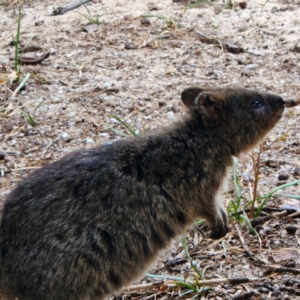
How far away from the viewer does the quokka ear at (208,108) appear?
4715mm

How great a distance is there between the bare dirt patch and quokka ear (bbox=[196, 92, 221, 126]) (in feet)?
3.09

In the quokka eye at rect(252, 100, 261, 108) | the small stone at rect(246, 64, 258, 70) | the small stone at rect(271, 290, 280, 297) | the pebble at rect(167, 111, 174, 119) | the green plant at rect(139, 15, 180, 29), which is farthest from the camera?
the green plant at rect(139, 15, 180, 29)

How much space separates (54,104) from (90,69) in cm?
80

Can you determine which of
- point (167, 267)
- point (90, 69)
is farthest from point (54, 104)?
point (167, 267)

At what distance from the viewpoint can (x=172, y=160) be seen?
4469mm

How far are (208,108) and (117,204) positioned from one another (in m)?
1.06

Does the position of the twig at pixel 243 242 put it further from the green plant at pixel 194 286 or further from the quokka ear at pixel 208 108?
the quokka ear at pixel 208 108

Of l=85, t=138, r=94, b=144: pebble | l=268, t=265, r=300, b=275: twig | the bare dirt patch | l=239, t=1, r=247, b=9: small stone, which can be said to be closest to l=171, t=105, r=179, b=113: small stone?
the bare dirt patch

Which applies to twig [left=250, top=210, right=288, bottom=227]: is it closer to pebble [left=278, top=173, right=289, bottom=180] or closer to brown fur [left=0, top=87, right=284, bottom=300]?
pebble [left=278, top=173, right=289, bottom=180]

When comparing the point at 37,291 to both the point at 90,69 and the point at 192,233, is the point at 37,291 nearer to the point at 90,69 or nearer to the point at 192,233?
the point at 192,233

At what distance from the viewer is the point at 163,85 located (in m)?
7.04

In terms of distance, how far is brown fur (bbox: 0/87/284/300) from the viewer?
397 centimetres

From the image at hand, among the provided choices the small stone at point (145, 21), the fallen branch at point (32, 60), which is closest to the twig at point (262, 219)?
the fallen branch at point (32, 60)

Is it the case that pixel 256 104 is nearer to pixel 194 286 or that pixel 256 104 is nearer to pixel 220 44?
pixel 194 286
